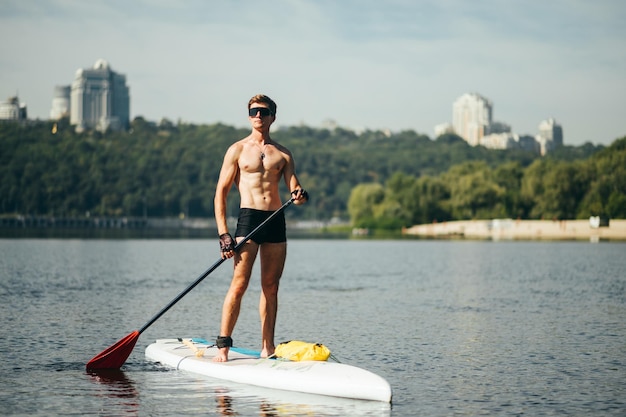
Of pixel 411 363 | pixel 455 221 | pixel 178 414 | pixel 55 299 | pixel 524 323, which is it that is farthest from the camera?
pixel 455 221

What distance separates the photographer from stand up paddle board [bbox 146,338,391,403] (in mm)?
12375

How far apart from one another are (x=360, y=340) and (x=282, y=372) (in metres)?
5.56

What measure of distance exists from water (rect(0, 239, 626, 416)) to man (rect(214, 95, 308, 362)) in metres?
1.23

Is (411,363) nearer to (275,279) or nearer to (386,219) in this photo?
(275,279)

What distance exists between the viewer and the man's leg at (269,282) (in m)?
14.2

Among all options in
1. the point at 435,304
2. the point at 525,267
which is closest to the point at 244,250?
the point at 435,304

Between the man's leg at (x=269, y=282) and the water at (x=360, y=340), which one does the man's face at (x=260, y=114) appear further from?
the water at (x=360, y=340)

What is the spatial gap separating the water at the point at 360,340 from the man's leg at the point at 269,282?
110cm

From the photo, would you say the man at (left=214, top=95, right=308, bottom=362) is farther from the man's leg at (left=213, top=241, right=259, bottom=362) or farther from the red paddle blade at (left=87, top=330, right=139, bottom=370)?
the red paddle blade at (left=87, top=330, right=139, bottom=370)

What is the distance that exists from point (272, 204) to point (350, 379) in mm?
2910

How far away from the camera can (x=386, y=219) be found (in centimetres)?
16888

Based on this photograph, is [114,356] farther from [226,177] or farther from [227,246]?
[226,177]


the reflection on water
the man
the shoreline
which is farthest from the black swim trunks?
the shoreline

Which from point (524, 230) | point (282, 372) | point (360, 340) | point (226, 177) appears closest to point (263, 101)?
point (226, 177)
